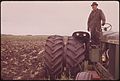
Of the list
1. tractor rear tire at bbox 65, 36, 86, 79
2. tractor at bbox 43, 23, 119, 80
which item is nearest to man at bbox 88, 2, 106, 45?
tractor at bbox 43, 23, 119, 80

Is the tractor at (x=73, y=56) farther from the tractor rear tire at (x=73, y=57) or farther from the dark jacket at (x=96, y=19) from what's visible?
the dark jacket at (x=96, y=19)

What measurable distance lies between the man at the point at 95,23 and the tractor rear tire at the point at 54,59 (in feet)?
3.21

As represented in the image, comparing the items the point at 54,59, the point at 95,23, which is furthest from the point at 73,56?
the point at 95,23

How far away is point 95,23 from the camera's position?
271 inches

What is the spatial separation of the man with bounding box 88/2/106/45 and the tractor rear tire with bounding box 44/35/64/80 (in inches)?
38.5

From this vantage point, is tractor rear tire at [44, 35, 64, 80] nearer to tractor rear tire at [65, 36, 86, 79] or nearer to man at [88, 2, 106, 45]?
tractor rear tire at [65, 36, 86, 79]

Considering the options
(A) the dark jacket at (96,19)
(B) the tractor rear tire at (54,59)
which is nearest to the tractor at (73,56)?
(B) the tractor rear tire at (54,59)

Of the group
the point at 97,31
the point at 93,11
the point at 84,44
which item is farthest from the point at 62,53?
the point at 93,11

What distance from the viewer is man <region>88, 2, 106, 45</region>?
667 cm

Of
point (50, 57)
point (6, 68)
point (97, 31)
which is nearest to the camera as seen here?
point (50, 57)

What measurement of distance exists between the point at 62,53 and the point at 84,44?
0.75 metres

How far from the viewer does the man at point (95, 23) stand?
A: 21.9ft

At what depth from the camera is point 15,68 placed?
28.6 feet

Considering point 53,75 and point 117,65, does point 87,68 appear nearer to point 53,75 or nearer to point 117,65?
point 53,75
